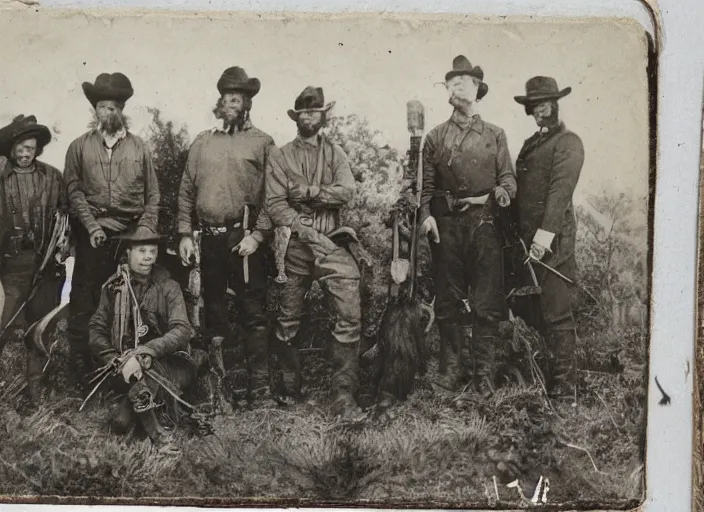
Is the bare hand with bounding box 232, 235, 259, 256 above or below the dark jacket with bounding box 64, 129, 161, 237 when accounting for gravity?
below

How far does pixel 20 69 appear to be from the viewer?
392 centimetres

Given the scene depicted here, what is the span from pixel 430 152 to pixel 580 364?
1.43 metres

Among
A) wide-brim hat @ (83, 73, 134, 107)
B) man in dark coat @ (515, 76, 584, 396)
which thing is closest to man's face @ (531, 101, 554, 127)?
man in dark coat @ (515, 76, 584, 396)

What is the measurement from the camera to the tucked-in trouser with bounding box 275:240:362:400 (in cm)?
393

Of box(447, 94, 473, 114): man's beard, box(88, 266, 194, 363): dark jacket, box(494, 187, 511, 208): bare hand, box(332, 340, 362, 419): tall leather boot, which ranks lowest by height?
box(332, 340, 362, 419): tall leather boot

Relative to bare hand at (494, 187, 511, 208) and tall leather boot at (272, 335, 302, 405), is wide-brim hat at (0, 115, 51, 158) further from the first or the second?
bare hand at (494, 187, 511, 208)

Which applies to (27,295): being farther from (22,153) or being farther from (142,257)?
(22,153)

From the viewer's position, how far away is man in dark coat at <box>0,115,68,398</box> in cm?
390

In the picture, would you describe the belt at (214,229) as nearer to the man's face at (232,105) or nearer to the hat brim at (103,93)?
the man's face at (232,105)

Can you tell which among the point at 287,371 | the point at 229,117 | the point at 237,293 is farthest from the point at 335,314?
the point at 229,117

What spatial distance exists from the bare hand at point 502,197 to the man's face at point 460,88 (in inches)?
20.2

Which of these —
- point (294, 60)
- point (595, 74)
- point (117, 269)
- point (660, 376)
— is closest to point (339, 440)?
point (117, 269)

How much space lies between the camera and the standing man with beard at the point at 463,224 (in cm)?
396

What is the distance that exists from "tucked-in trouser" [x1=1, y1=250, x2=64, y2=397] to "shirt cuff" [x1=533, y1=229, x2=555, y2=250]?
8.50 feet
